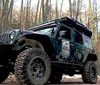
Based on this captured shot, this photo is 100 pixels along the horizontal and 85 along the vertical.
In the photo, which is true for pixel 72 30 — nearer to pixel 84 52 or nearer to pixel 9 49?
pixel 84 52

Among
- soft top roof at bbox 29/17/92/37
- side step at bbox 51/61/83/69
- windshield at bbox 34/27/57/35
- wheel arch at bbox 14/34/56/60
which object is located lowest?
side step at bbox 51/61/83/69

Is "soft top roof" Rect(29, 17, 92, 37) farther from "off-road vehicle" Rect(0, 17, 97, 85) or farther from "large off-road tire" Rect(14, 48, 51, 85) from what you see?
"large off-road tire" Rect(14, 48, 51, 85)

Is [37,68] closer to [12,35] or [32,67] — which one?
[32,67]

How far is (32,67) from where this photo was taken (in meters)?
7.17

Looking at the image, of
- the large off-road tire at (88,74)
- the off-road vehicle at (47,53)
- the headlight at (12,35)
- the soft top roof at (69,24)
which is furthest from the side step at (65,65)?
the headlight at (12,35)

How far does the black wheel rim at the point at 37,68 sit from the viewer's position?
23.5 feet

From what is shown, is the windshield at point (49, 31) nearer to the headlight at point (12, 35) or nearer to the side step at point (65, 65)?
the side step at point (65, 65)

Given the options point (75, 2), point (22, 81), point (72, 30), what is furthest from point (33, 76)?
point (75, 2)

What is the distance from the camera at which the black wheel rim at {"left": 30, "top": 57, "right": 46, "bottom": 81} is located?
7.17 metres

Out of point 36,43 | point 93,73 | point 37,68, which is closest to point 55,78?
point 93,73

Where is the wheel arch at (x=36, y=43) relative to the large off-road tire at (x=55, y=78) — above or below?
→ above

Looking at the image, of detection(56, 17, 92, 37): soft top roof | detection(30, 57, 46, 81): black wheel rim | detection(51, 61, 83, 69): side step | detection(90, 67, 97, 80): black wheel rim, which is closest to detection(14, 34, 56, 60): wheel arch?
detection(51, 61, 83, 69): side step

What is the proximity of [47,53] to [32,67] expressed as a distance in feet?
4.60

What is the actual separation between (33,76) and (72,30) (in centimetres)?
368
